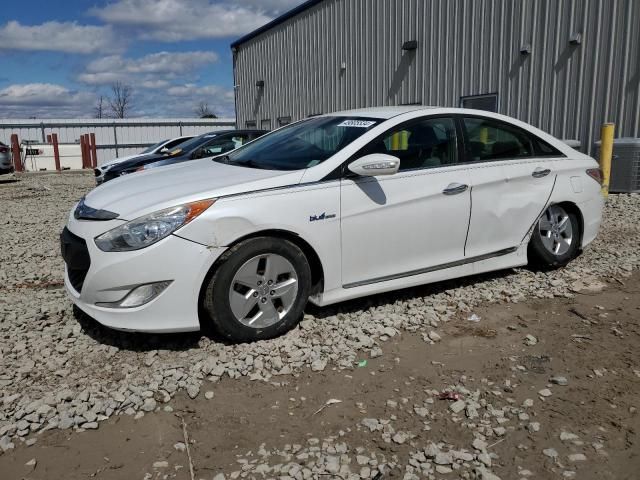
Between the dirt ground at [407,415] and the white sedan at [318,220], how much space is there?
56 cm

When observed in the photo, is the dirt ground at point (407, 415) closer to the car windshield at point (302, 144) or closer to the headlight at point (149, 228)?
the headlight at point (149, 228)

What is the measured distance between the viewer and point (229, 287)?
3480 mm

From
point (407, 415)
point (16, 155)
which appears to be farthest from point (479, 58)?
point (16, 155)

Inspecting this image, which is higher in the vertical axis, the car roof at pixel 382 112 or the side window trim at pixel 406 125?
the car roof at pixel 382 112

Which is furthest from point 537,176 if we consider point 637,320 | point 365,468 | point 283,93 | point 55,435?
point 283,93

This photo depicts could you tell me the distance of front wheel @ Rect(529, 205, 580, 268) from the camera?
501cm

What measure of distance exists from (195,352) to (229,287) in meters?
0.52

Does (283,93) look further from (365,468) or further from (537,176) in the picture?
(365,468)

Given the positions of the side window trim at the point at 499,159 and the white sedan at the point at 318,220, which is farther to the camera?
the side window trim at the point at 499,159

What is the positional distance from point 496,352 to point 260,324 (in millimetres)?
1563

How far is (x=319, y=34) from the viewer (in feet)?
59.0

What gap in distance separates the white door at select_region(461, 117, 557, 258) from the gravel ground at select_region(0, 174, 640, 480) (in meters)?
0.49

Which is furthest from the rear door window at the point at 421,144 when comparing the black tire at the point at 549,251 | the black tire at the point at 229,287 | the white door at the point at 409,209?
the black tire at the point at 549,251

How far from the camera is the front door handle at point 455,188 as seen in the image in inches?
168
